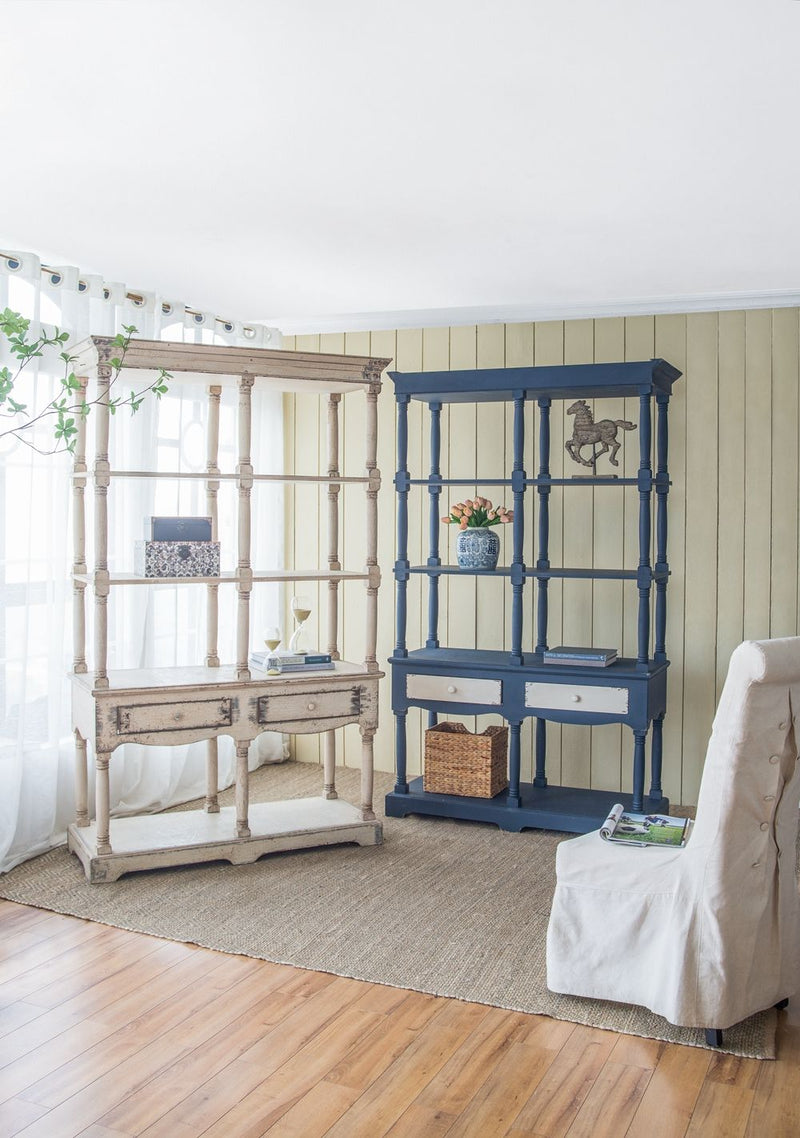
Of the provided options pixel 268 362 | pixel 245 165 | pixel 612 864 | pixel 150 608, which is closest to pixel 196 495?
pixel 150 608

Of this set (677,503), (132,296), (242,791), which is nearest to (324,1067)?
(242,791)

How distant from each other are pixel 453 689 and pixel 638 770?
0.86 m

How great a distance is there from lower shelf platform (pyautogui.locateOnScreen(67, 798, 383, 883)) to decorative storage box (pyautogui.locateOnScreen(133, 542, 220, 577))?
39.9 inches

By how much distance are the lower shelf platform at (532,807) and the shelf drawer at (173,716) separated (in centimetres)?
111

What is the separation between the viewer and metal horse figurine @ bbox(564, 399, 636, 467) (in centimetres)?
444

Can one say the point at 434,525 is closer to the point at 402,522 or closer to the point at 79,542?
the point at 402,522

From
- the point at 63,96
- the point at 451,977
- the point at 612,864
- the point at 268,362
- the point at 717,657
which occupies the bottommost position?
the point at 451,977

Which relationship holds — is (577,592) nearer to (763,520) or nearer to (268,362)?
(763,520)

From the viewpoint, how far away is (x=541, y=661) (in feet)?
14.8

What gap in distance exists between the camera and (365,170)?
315 centimetres

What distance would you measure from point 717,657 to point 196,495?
2.57m

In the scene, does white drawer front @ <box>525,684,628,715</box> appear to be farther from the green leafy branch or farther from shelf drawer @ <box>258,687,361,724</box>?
the green leafy branch

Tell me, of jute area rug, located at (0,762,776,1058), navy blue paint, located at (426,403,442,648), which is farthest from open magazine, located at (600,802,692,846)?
navy blue paint, located at (426,403,442,648)

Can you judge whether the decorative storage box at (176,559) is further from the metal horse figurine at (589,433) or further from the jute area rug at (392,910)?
the metal horse figurine at (589,433)
